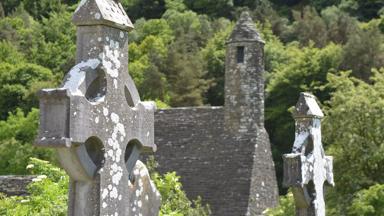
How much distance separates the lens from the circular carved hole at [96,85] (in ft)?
24.0

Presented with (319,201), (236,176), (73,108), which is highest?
(73,108)

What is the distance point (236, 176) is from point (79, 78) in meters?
28.9

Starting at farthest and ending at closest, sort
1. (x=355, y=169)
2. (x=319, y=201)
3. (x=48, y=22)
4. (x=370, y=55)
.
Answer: (x=48, y=22) → (x=370, y=55) → (x=355, y=169) → (x=319, y=201)

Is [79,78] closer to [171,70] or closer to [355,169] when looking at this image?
[355,169]

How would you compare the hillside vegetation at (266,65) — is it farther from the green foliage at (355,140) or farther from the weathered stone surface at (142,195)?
the weathered stone surface at (142,195)

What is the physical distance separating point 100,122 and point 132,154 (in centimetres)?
62

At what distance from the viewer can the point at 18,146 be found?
5012cm

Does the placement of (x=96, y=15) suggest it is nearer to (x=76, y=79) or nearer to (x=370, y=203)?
(x=76, y=79)

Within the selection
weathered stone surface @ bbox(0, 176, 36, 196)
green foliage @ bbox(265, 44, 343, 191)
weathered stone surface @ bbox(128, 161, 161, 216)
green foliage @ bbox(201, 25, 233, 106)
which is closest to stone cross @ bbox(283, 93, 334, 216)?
weathered stone surface @ bbox(128, 161, 161, 216)

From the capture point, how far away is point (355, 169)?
93.9 ft

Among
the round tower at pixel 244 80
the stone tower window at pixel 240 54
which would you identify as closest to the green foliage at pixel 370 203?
the round tower at pixel 244 80

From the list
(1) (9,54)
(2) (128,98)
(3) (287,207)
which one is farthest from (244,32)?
(1) (9,54)

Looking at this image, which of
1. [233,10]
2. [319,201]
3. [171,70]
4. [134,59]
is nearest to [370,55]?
[171,70]

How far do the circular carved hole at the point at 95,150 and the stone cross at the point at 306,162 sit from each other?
4263mm
